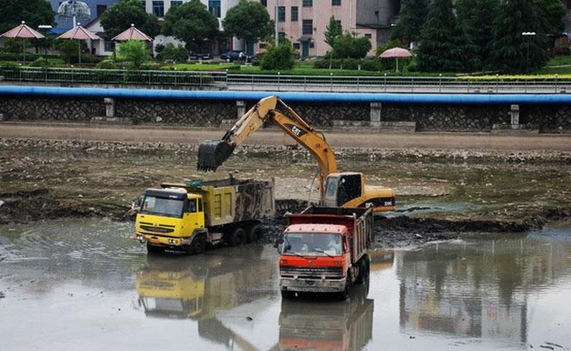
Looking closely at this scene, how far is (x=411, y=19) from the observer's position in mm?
87000

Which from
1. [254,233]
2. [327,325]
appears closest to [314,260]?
[327,325]

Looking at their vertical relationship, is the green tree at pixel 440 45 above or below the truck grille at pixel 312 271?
above

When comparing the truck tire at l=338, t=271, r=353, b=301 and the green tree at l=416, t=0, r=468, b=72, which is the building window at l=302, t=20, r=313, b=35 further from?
the truck tire at l=338, t=271, r=353, b=301

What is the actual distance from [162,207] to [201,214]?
116cm

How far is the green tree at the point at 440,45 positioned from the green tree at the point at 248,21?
67.8ft

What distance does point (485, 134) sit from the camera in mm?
57219

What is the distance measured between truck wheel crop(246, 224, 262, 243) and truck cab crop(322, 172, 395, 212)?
8.95 feet

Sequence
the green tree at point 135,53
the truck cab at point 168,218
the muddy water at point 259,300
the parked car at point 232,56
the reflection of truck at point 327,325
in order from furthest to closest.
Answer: the parked car at point 232,56, the green tree at point 135,53, the truck cab at point 168,218, the muddy water at point 259,300, the reflection of truck at point 327,325

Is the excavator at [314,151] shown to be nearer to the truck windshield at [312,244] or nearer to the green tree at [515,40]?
the truck windshield at [312,244]

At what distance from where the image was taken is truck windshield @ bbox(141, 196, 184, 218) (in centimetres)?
3088

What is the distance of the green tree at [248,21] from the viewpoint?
88188 millimetres

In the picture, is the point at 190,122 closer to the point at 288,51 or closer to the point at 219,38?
the point at 288,51

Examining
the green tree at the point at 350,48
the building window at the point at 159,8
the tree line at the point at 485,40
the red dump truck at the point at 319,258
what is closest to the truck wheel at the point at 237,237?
the red dump truck at the point at 319,258

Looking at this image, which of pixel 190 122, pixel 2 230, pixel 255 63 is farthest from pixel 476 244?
pixel 255 63
